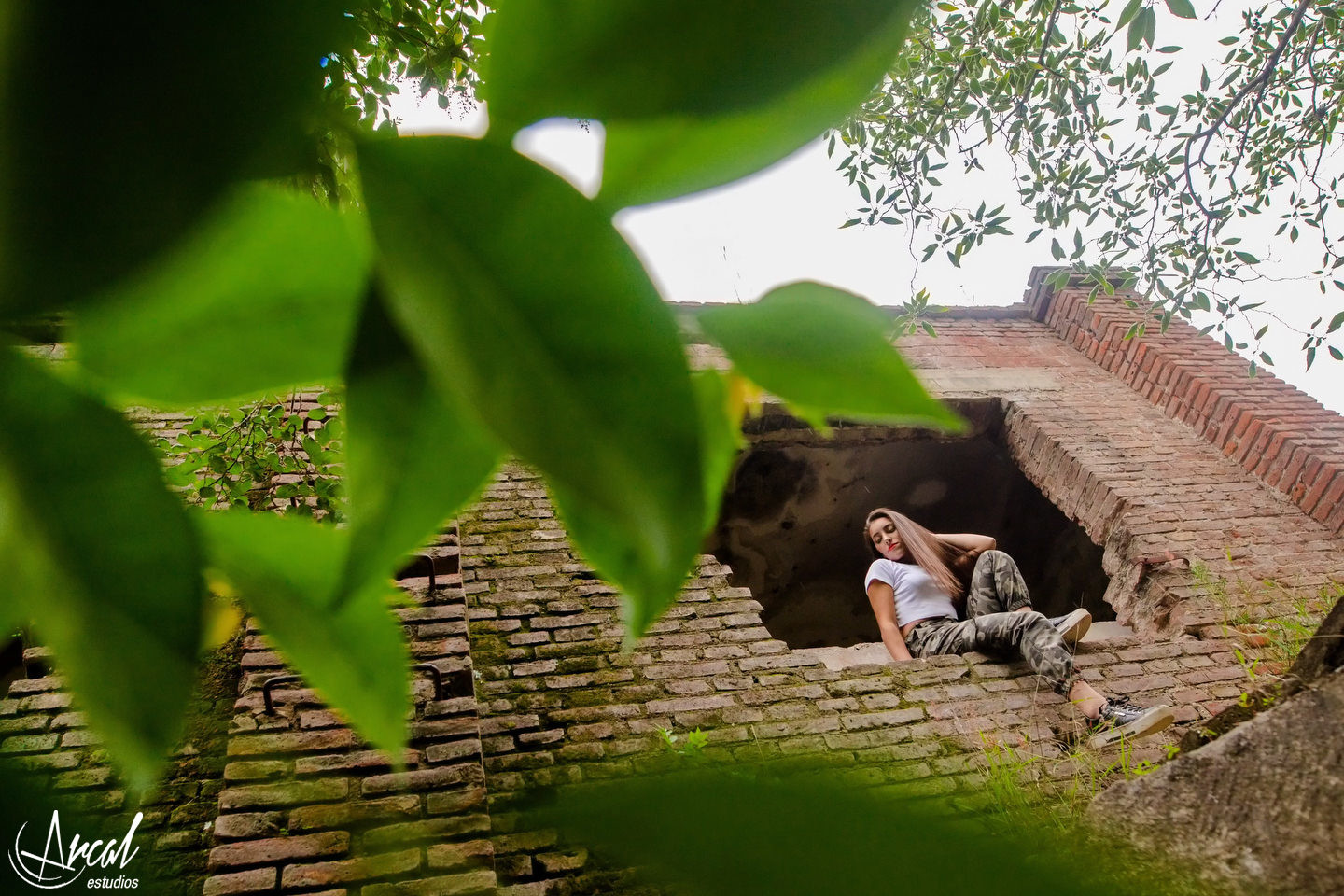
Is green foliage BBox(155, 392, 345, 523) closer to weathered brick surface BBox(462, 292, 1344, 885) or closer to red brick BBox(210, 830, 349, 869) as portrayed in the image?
weathered brick surface BBox(462, 292, 1344, 885)

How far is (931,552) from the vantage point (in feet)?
17.3

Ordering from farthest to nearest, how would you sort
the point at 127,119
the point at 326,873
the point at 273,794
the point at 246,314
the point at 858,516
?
the point at 858,516, the point at 273,794, the point at 326,873, the point at 246,314, the point at 127,119

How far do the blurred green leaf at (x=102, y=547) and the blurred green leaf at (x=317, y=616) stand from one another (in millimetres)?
51

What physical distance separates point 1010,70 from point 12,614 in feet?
16.2

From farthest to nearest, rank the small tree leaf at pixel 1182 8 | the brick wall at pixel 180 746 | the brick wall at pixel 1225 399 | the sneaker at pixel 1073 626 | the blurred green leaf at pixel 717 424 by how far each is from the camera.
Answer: the brick wall at pixel 1225 399 < the sneaker at pixel 1073 626 < the small tree leaf at pixel 1182 8 < the brick wall at pixel 180 746 < the blurred green leaf at pixel 717 424

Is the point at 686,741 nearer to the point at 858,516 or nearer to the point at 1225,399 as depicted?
the point at 858,516

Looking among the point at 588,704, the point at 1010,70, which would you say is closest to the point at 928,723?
the point at 588,704

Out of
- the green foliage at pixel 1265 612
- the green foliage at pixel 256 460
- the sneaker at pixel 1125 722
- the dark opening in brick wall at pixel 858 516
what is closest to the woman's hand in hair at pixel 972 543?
the dark opening in brick wall at pixel 858 516

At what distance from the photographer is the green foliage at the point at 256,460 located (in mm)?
2971

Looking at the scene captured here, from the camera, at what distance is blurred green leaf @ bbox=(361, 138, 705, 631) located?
15cm

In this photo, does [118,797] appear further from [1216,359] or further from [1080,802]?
[1216,359]

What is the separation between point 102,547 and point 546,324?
0.13m

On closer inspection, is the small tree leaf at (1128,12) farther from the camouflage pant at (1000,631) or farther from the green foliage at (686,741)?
the green foliage at (686,741)

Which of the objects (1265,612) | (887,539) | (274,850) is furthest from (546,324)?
(887,539)
